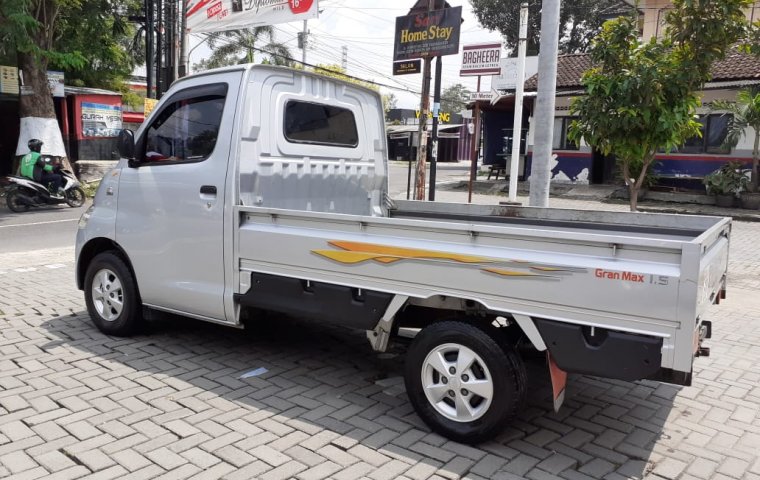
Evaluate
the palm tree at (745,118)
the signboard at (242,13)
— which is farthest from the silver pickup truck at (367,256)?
the palm tree at (745,118)

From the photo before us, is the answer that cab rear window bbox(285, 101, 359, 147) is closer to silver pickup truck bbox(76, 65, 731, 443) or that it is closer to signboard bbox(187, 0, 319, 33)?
silver pickup truck bbox(76, 65, 731, 443)

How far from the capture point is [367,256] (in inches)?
150

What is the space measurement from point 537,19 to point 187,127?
36.0 metres

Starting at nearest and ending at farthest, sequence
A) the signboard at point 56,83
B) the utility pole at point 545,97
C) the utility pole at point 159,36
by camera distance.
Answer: the utility pole at point 545,97
the utility pole at point 159,36
the signboard at point 56,83

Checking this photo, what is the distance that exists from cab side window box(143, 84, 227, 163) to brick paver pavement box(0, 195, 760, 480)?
1.60 metres

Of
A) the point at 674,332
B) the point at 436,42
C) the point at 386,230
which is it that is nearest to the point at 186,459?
the point at 386,230

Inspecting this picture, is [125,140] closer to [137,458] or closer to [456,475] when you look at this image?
[137,458]

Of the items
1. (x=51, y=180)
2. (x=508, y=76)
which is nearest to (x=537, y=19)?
(x=508, y=76)

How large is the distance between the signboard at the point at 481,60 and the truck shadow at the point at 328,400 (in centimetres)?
766

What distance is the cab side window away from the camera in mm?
4715

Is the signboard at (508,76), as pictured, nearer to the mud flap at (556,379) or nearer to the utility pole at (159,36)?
the utility pole at (159,36)

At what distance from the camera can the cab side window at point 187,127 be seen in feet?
15.5

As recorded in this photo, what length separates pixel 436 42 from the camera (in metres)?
13.2

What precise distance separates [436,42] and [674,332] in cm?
1123
